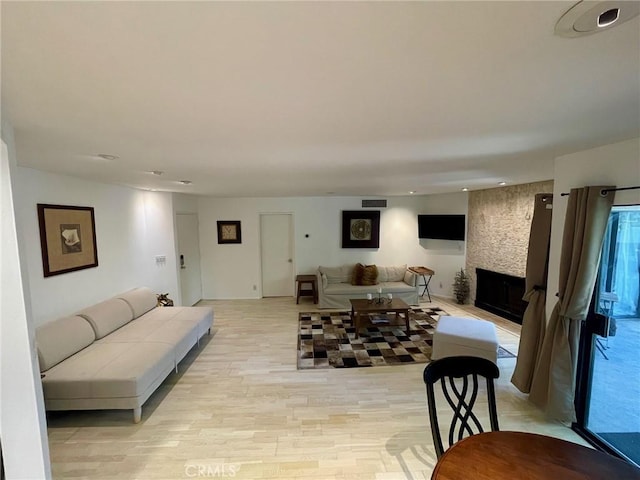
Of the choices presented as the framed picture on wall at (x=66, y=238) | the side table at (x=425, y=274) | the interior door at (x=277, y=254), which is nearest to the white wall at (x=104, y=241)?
the framed picture on wall at (x=66, y=238)

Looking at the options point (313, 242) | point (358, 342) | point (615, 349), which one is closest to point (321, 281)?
point (313, 242)

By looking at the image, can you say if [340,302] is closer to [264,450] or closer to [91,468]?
[264,450]

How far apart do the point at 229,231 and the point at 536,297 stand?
5.60 m

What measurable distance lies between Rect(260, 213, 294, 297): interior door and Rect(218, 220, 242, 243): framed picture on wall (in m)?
0.54

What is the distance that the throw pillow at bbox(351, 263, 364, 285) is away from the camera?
6039 mm

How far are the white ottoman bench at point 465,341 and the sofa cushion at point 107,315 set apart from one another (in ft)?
12.9

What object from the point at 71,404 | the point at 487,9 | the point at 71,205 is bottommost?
the point at 71,404

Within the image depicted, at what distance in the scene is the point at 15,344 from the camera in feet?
4.57

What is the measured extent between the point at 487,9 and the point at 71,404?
3738mm

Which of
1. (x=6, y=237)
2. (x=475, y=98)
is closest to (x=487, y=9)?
(x=475, y=98)

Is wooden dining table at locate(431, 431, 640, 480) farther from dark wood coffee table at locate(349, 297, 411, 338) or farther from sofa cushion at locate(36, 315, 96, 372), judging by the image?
sofa cushion at locate(36, 315, 96, 372)

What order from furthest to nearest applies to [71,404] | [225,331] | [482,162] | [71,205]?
1. [225,331]
2. [71,205]
3. [482,162]
4. [71,404]

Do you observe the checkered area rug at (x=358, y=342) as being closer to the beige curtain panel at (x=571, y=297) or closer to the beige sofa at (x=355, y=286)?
the beige sofa at (x=355, y=286)

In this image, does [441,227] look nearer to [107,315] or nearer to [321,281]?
[321,281]
